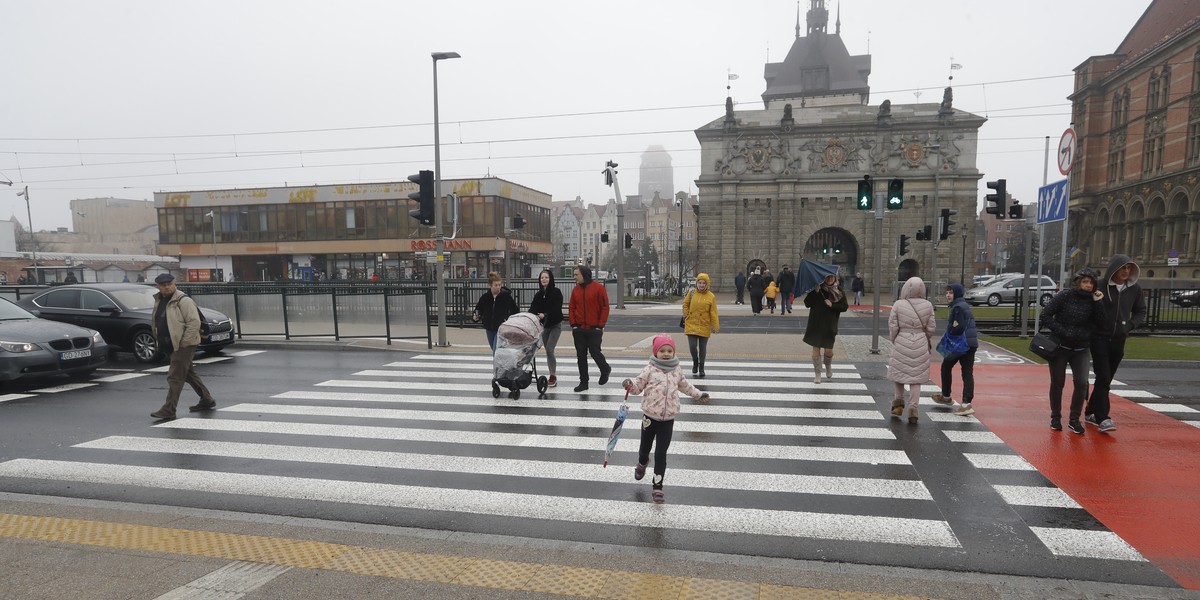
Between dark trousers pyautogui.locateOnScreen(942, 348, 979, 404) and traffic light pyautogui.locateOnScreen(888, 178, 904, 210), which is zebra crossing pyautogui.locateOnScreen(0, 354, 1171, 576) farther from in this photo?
traffic light pyautogui.locateOnScreen(888, 178, 904, 210)

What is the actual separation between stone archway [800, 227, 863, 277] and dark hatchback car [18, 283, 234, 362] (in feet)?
121

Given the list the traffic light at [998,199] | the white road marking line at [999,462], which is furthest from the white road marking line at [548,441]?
the traffic light at [998,199]

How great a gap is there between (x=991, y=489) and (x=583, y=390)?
5.52 metres

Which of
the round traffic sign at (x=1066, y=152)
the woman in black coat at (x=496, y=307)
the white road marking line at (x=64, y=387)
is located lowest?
the white road marking line at (x=64, y=387)

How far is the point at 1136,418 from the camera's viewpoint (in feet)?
25.5

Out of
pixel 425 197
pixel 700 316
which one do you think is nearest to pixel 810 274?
pixel 700 316

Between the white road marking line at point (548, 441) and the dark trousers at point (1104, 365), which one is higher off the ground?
the dark trousers at point (1104, 365)

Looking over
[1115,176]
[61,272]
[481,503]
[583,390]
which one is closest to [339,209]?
[61,272]

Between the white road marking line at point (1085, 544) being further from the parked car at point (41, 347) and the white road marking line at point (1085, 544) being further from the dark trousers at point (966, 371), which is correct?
the parked car at point (41, 347)

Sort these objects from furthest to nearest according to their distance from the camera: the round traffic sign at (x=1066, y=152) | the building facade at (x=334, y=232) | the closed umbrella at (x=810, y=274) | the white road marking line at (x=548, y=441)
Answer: the building facade at (x=334, y=232) < the closed umbrella at (x=810, y=274) < the round traffic sign at (x=1066, y=152) < the white road marking line at (x=548, y=441)

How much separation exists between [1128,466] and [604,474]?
4902 millimetres

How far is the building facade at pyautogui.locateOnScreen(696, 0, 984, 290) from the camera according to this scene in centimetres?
4006

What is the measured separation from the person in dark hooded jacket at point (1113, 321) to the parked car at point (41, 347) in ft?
46.7

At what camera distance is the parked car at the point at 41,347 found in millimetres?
9680
